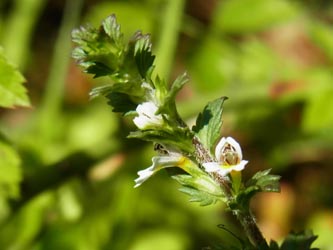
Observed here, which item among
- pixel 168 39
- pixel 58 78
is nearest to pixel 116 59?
pixel 168 39

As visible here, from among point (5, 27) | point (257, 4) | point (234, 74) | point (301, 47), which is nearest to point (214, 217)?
point (234, 74)

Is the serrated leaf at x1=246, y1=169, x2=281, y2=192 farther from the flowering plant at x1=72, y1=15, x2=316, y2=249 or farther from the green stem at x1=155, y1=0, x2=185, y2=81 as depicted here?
the green stem at x1=155, y1=0, x2=185, y2=81

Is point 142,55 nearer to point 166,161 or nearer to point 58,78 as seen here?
point 166,161

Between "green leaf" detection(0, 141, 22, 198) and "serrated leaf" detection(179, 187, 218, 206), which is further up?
"green leaf" detection(0, 141, 22, 198)

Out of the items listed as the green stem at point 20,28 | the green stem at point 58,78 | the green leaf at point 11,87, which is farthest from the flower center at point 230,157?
the green stem at point 20,28

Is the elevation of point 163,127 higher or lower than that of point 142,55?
lower

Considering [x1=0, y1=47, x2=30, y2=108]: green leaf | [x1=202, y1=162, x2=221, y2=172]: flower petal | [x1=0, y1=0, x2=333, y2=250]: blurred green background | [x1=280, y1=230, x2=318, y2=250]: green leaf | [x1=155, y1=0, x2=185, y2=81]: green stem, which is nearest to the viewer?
[x1=202, y1=162, x2=221, y2=172]: flower petal

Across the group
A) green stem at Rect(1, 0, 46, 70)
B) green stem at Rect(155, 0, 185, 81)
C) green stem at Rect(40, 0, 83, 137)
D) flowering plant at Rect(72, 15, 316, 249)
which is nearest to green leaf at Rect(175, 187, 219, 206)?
flowering plant at Rect(72, 15, 316, 249)

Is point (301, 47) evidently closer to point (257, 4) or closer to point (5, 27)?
point (257, 4)
